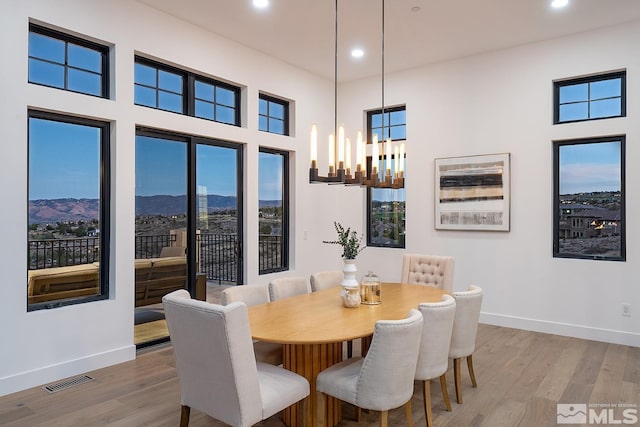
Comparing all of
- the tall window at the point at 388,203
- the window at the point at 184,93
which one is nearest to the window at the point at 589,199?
the tall window at the point at 388,203

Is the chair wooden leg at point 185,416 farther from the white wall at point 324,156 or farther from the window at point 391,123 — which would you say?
the window at point 391,123

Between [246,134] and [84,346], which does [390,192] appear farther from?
[84,346]

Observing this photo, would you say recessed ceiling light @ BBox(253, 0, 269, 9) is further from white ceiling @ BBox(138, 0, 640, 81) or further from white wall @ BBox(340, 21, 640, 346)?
white wall @ BBox(340, 21, 640, 346)

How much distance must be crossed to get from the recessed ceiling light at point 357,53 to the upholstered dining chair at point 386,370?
157 inches

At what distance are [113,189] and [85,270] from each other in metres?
0.79

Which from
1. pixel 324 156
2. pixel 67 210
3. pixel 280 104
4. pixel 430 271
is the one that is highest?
pixel 280 104

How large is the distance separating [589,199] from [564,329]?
1.54 m

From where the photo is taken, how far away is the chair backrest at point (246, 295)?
3252 millimetres

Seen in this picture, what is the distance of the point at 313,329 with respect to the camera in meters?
2.66

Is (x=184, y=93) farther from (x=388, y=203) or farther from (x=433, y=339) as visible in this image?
(x=433, y=339)

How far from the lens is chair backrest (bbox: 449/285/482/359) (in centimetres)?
311

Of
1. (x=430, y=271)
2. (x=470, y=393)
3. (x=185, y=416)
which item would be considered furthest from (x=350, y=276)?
(x=430, y=271)

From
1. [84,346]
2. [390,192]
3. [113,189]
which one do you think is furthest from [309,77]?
[84,346]

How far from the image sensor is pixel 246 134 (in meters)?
5.35
